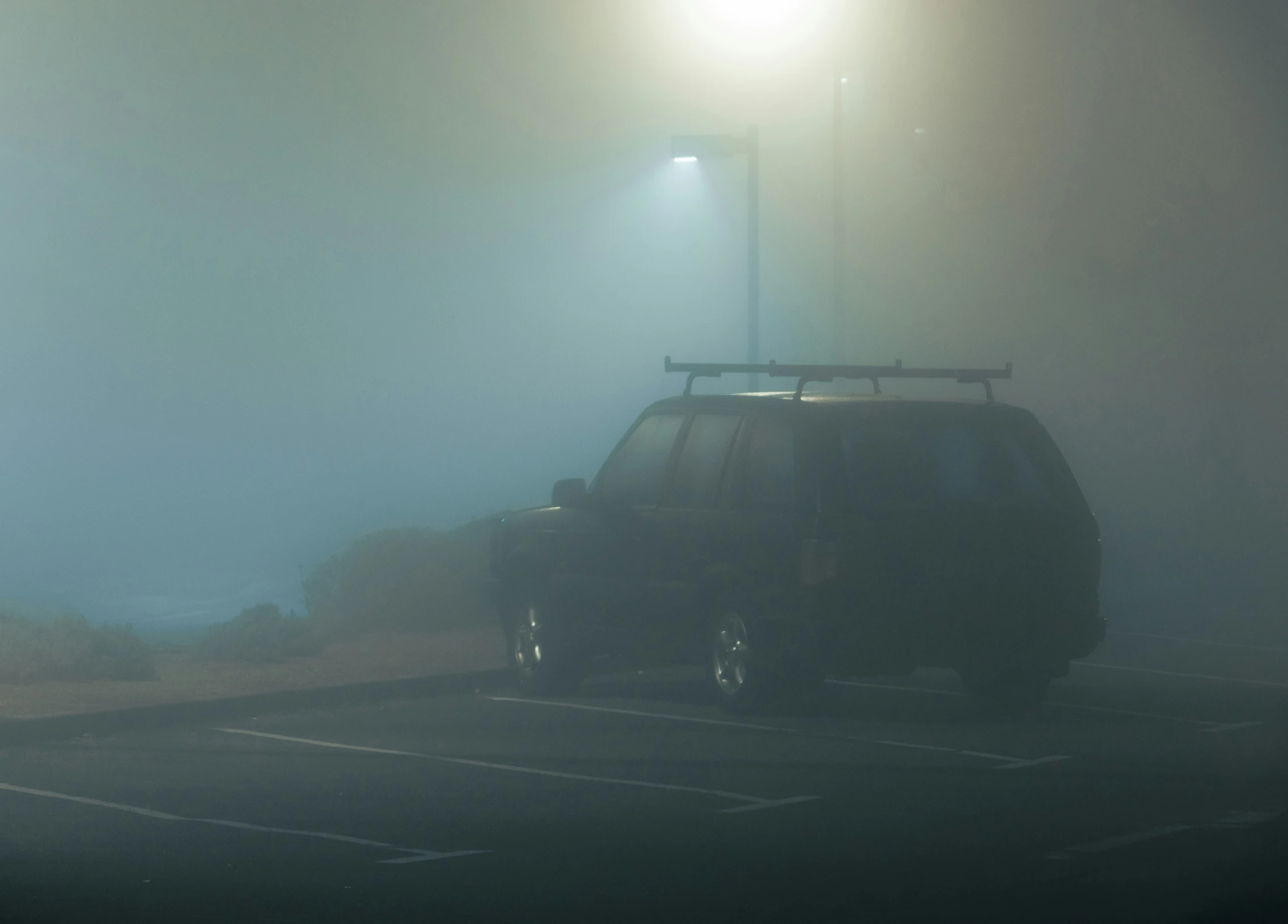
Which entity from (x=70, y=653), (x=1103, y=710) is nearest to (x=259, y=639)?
(x=70, y=653)

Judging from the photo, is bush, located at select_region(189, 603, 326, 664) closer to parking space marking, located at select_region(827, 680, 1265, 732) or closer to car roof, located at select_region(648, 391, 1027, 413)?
parking space marking, located at select_region(827, 680, 1265, 732)

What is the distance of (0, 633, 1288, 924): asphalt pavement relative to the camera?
6945 millimetres

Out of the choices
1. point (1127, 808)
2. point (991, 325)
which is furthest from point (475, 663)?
→ point (991, 325)

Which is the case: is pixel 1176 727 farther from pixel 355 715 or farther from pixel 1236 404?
pixel 1236 404

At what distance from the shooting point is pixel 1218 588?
22359mm

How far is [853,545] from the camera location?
11.1 m

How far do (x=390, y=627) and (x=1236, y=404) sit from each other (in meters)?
20.9

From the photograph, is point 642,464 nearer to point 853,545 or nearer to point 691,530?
point 691,530

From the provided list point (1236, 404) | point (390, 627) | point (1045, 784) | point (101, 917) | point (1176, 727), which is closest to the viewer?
point (101, 917)

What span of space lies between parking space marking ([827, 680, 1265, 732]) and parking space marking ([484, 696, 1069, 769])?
1684mm

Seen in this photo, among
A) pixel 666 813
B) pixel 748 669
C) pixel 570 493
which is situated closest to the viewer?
pixel 666 813

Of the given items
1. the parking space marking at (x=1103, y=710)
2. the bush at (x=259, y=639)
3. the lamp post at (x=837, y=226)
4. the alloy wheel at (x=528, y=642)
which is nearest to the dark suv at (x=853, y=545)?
the parking space marking at (x=1103, y=710)


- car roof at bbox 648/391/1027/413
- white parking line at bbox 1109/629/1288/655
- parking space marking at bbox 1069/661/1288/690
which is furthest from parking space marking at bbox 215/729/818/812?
white parking line at bbox 1109/629/1288/655

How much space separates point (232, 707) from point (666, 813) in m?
4.52
